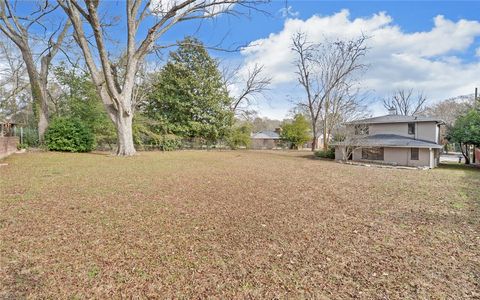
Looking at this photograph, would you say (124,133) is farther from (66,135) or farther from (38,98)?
(38,98)

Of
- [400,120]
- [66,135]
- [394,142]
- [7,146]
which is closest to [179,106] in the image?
[66,135]

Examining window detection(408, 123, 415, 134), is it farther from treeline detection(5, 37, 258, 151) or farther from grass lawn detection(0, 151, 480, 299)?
treeline detection(5, 37, 258, 151)

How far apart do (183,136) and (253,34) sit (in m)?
14.6

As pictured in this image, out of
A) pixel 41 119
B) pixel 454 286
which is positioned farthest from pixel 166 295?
pixel 41 119

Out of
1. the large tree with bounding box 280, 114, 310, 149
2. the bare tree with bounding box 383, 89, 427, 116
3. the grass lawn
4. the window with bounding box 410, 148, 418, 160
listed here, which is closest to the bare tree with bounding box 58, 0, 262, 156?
the grass lawn

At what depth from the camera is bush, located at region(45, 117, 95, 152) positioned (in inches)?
560

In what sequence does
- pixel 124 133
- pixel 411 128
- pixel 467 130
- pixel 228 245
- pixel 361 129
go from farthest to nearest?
pixel 361 129, pixel 411 128, pixel 467 130, pixel 124 133, pixel 228 245

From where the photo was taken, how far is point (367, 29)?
77.6ft

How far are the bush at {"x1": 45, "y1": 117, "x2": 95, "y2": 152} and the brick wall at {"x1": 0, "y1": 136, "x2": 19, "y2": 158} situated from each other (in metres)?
1.86

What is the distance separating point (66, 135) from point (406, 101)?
4655 cm

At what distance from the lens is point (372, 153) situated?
1731 cm

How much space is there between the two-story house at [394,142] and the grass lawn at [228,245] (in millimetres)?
11456

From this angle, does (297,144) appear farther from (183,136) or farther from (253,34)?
(253,34)

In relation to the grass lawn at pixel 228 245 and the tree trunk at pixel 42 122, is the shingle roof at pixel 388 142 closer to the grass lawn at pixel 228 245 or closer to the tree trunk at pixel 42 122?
the grass lawn at pixel 228 245
